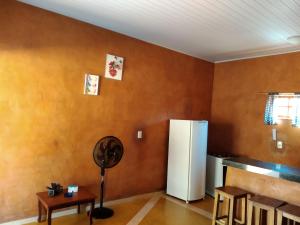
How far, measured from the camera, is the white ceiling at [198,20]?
2.56 m

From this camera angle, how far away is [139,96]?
12.8 feet

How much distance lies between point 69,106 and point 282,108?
3.42 metres

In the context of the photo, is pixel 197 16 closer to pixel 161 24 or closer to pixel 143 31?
pixel 161 24

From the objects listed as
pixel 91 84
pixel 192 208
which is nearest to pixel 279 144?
pixel 192 208

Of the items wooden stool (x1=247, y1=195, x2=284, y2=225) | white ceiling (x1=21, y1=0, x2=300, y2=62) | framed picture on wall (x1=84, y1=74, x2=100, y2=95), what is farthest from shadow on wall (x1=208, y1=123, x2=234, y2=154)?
framed picture on wall (x1=84, y1=74, x2=100, y2=95)

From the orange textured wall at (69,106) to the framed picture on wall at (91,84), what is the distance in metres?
0.07

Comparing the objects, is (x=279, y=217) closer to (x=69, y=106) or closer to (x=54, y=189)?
(x=54, y=189)

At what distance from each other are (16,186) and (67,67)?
1.55 meters

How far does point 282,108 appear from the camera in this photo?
407 cm

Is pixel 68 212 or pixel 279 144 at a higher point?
pixel 279 144

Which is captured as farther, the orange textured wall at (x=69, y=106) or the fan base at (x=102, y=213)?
the fan base at (x=102, y=213)

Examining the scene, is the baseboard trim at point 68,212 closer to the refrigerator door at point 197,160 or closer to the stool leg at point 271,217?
the refrigerator door at point 197,160

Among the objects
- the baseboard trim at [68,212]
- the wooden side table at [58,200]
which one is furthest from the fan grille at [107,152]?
the baseboard trim at [68,212]

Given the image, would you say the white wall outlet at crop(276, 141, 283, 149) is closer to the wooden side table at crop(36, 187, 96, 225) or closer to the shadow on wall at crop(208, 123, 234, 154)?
the shadow on wall at crop(208, 123, 234, 154)
